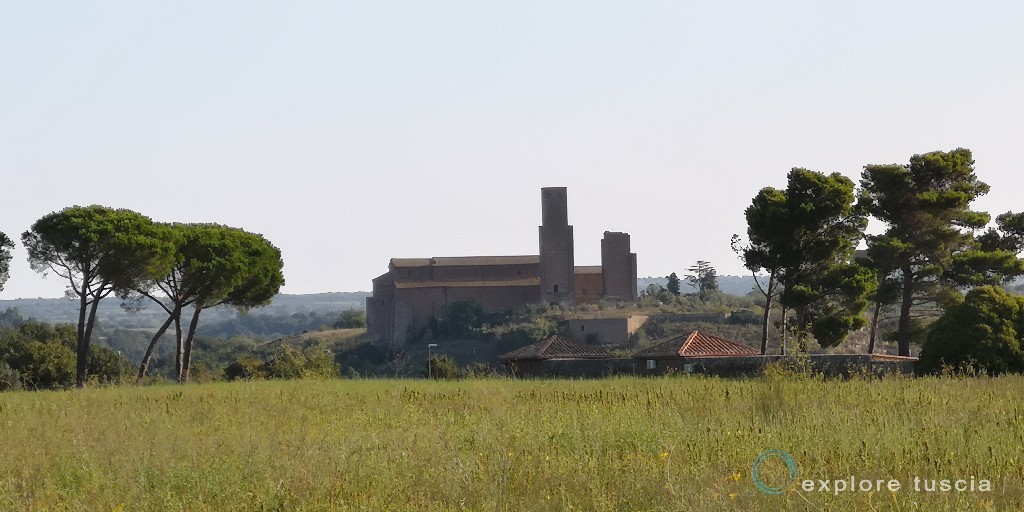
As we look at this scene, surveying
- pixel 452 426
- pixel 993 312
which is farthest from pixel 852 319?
pixel 452 426

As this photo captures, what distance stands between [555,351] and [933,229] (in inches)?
398

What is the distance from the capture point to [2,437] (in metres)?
10.6

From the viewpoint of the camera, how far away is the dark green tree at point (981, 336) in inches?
750

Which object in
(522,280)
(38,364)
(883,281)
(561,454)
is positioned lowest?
(561,454)

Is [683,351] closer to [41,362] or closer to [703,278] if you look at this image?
[41,362]

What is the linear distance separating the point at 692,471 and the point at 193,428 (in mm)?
Result: 5862

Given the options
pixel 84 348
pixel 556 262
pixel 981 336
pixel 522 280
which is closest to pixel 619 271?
pixel 556 262

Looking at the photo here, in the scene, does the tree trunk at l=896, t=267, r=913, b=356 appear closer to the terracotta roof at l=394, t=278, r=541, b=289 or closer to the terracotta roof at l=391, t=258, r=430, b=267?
the terracotta roof at l=394, t=278, r=541, b=289

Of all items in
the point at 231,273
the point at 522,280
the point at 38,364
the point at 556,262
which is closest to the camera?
the point at 231,273

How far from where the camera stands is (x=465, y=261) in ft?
256

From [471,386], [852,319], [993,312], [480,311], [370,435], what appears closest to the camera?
[370,435]

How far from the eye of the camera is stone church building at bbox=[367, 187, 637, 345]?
72.5 metres

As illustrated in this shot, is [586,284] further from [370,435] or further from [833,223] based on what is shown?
[370,435]

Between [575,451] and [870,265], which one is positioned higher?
[870,265]
